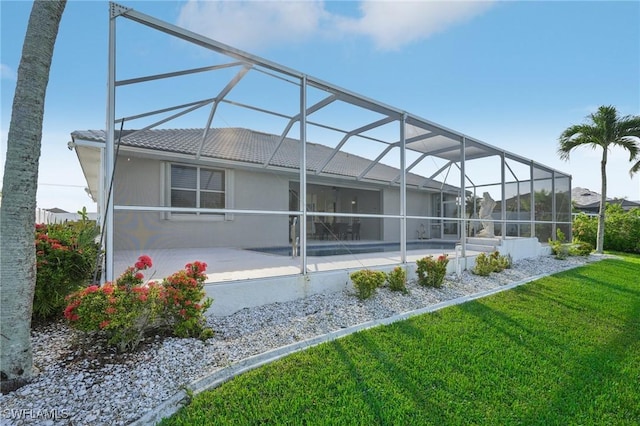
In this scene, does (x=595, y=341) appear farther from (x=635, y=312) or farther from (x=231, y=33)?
(x=231, y=33)

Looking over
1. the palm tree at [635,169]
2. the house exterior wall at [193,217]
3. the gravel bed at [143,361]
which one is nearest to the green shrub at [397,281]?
the gravel bed at [143,361]

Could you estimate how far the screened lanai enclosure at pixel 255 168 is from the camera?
5145 mm

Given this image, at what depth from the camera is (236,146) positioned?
11.8 m

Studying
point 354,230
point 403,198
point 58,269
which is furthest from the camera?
point 354,230

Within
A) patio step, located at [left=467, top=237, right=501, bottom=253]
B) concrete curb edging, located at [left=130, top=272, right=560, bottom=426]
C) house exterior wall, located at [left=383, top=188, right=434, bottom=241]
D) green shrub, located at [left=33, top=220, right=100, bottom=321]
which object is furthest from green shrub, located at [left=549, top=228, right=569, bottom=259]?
green shrub, located at [left=33, top=220, right=100, bottom=321]

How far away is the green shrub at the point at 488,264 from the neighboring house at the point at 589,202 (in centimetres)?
2624

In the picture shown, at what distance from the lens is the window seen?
993 centimetres

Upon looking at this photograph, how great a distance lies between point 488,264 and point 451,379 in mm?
6011

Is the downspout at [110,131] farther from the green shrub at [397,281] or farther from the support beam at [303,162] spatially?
the green shrub at [397,281]

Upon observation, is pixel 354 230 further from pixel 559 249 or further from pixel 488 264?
pixel 559 249

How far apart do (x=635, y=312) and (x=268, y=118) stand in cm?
875

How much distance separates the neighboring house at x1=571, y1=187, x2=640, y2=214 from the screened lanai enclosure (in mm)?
20675

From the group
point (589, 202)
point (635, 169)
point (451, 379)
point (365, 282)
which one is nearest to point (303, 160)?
point (365, 282)

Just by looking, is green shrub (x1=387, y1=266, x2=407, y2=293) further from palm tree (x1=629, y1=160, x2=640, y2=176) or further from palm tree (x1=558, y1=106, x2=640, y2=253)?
palm tree (x1=629, y1=160, x2=640, y2=176)
